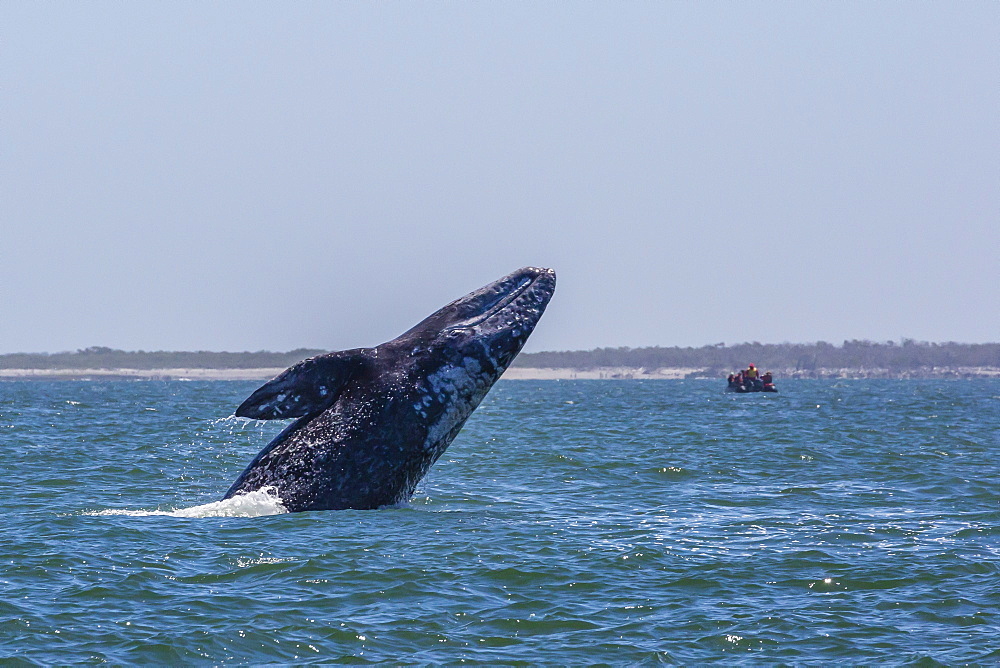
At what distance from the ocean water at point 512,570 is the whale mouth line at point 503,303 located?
2204mm

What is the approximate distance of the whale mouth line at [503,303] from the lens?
42.5 feet

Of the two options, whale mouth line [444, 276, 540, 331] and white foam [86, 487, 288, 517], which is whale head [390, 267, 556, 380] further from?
white foam [86, 487, 288, 517]

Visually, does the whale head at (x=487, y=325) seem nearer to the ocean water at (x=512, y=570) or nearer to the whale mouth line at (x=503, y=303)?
the whale mouth line at (x=503, y=303)

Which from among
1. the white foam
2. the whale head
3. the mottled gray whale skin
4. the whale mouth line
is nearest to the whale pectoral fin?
the mottled gray whale skin

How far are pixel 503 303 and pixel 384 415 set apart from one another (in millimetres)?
1863

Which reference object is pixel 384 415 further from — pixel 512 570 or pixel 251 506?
pixel 512 570

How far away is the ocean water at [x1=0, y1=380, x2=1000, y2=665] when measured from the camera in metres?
8.97

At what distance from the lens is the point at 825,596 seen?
1069 centimetres

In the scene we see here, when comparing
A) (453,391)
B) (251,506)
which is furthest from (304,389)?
(251,506)

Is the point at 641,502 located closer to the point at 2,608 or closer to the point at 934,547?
the point at 934,547

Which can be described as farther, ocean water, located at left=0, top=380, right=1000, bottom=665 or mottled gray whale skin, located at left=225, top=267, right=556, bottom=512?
mottled gray whale skin, located at left=225, top=267, right=556, bottom=512

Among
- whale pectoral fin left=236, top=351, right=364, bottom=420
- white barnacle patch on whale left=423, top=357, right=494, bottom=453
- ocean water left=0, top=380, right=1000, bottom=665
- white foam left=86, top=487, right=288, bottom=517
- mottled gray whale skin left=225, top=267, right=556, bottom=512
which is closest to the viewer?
ocean water left=0, top=380, right=1000, bottom=665

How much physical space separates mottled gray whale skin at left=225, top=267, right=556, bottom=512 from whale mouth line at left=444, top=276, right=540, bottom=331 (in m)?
0.02

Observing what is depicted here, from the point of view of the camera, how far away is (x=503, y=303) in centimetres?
1323
